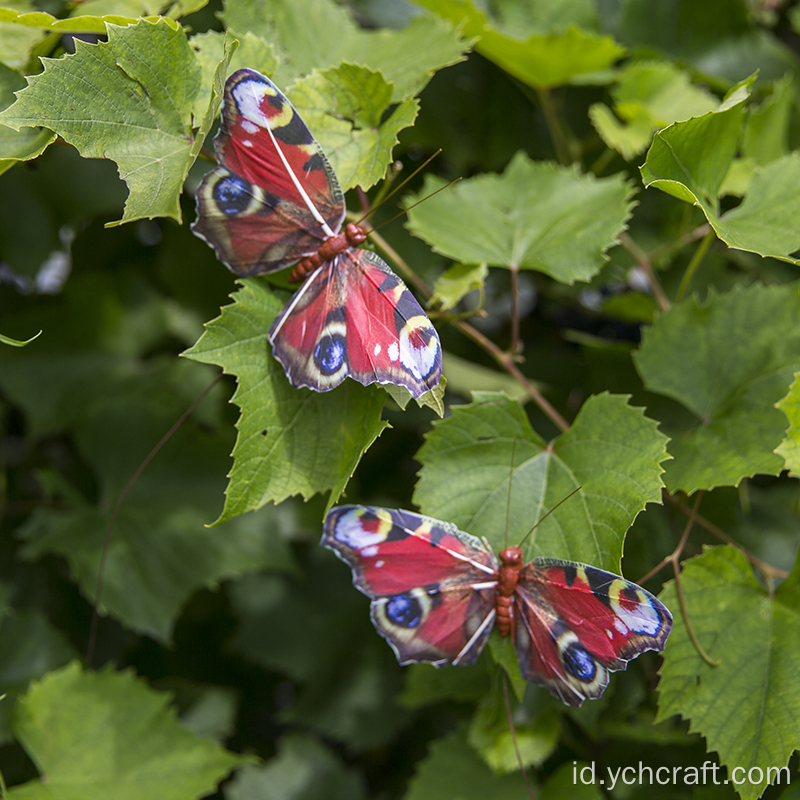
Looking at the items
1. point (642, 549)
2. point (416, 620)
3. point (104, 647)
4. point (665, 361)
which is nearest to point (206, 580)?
point (104, 647)

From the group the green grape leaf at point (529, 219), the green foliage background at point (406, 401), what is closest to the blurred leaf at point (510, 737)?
the green foliage background at point (406, 401)

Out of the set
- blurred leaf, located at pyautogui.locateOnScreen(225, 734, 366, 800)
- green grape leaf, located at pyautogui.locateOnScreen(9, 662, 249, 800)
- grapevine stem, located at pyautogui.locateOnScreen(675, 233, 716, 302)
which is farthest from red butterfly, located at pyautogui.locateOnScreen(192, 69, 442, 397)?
blurred leaf, located at pyautogui.locateOnScreen(225, 734, 366, 800)

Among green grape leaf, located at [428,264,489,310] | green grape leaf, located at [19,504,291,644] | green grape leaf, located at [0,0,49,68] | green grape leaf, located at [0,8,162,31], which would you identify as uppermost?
green grape leaf, located at [0,8,162,31]

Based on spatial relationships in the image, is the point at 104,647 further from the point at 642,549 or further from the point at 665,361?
the point at 665,361

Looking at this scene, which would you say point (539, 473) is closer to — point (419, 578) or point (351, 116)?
point (419, 578)

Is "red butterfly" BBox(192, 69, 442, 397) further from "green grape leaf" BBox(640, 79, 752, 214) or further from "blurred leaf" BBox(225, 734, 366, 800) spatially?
"blurred leaf" BBox(225, 734, 366, 800)

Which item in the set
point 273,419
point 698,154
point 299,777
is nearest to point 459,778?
point 299,777
